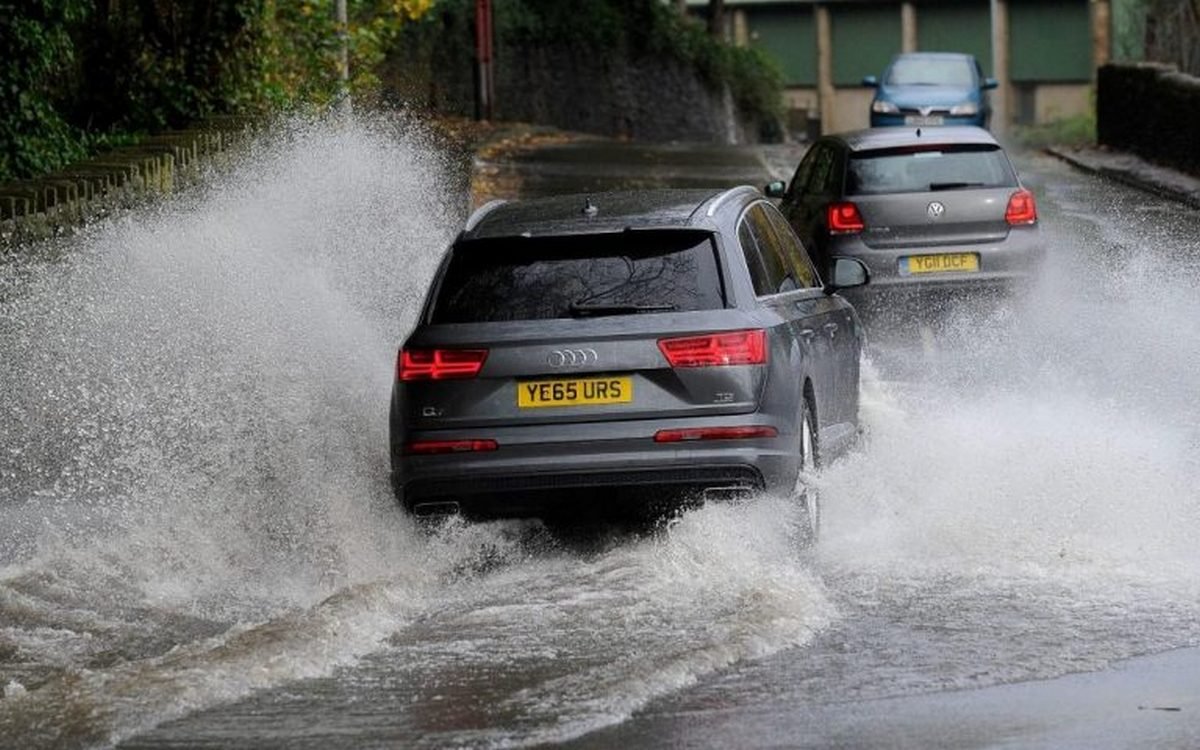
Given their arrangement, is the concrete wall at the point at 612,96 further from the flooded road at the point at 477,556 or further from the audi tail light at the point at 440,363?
the audi tail light at the point at 440,363

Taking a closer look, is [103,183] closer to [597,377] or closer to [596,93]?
[597,377]

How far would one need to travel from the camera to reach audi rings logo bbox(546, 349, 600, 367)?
995 centimetres

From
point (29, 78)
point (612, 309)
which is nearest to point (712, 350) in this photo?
point (612, 309)

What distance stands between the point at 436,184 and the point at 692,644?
15.3m

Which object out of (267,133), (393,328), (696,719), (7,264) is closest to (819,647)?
(696,719)

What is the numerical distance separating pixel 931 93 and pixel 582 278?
1230 inches

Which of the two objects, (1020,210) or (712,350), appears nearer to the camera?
(712,350)

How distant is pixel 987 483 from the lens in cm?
1129

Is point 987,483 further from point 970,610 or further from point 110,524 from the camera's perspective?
point 110,524

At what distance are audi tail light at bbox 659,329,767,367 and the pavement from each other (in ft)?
63.3

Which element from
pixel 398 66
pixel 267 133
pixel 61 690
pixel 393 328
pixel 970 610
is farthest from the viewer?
pixel 398 66

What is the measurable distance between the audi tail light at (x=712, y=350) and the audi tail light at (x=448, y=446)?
785 millimetres

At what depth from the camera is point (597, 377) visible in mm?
9969

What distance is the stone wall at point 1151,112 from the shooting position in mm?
32812
